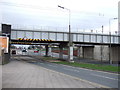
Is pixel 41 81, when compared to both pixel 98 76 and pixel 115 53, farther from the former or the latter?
pixel 115 53

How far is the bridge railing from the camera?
38.6 meters

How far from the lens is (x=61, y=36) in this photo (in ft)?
138

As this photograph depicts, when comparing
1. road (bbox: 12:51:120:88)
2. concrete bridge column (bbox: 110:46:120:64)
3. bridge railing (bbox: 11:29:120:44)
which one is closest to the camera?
road (bbox: 12:51:120:88)

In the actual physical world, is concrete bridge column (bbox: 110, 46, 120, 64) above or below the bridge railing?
below

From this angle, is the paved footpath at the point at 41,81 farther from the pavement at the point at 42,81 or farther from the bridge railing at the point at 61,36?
the bridge railing at the point at 61,36

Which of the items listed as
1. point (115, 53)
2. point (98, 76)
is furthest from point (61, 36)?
point (98, 76)

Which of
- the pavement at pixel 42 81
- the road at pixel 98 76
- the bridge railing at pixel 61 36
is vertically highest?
the bridge railing at pixel 61 36

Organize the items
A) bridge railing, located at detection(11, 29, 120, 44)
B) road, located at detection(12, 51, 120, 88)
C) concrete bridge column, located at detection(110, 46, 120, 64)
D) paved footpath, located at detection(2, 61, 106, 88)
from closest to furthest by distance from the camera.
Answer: paved footpath, located at detection(2, 61, 106, 88)
road, located at detection(12, 51, 120, 88)
bridge railing, located at detection(11, 29, 120, 44)
concrete bridge column, located at detection(110, 46, 120, 64)

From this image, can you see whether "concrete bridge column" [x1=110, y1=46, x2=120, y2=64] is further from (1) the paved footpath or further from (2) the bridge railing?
(1) the paved footpath

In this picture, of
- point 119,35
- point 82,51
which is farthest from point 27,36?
point 82,51

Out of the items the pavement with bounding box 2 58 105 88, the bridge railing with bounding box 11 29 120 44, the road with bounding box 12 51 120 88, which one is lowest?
the road with bounding box 12 51 120 88

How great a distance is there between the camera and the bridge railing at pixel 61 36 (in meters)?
38.6

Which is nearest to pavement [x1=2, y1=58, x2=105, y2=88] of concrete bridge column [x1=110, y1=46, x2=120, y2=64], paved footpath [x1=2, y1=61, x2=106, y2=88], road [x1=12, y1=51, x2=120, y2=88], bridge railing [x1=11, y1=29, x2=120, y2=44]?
paved footpath [x1=2, y1=61, x2=106, y2=88]

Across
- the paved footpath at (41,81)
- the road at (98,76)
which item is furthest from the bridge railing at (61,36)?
the paved footpath at (41,81)
